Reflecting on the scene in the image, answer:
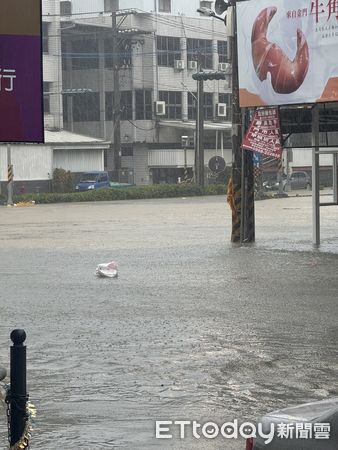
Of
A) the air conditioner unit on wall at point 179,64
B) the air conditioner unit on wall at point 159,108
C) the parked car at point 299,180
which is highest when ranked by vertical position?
the air conditioner unit on wall at point 179,64

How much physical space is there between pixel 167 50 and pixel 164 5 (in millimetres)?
5462

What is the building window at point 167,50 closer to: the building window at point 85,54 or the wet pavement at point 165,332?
the building window at point 85,54

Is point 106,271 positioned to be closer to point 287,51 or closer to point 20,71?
point 287,51

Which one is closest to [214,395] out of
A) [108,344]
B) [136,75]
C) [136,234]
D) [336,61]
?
[108,344]

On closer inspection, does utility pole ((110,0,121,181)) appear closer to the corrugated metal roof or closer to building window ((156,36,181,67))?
the corrugated metal roof

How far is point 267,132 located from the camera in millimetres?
25500

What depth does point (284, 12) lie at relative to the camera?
24.4m

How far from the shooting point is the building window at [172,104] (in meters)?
84.1

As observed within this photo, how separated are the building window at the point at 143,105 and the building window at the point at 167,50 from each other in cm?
268

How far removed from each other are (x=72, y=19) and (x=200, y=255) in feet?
195

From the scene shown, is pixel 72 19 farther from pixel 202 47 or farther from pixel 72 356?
pixel 72 356

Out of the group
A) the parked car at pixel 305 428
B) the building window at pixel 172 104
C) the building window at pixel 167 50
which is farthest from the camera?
the building window at pixel 172 104

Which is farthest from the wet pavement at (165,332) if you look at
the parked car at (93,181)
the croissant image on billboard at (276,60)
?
the parked car at (93,181)

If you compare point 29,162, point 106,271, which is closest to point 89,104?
point 29,162
